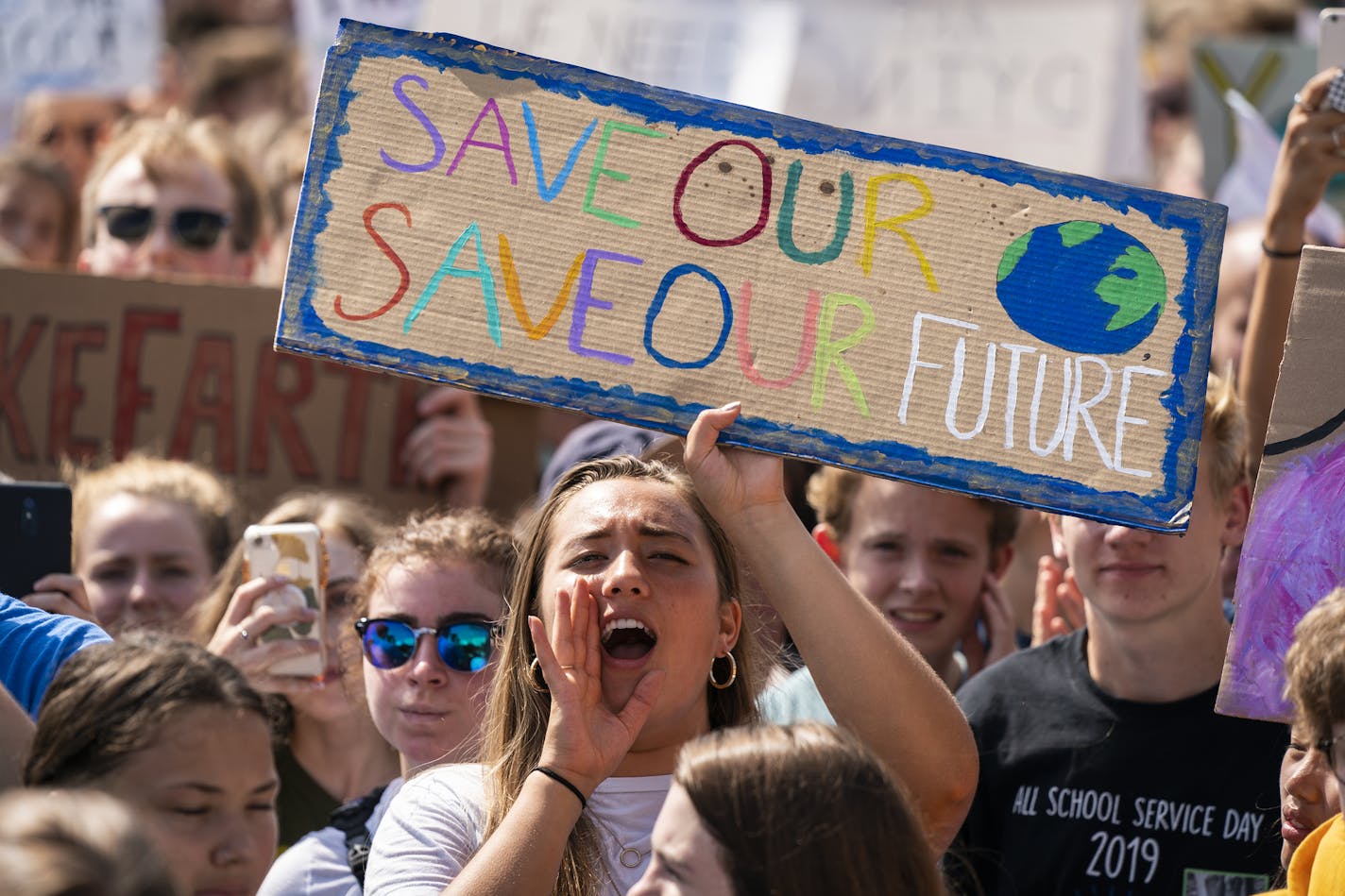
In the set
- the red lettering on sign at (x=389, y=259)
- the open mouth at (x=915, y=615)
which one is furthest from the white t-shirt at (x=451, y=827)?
the open mouth at (x=915, y=615)

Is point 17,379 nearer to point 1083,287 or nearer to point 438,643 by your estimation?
A: point 438,643

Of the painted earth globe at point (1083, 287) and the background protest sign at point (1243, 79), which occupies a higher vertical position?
the background protest sign at point (1243, 79)

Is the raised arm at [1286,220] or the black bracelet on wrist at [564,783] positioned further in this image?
the raised arm at [1286,220]

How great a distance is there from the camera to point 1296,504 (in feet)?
8.58

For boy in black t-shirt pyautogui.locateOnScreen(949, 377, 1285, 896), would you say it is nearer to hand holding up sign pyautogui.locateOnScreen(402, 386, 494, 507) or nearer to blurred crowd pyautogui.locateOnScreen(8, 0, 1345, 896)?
blurred crowd pyautogui.locateOnScreen(8, 0, 1345, 896)

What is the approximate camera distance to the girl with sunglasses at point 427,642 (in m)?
3.17

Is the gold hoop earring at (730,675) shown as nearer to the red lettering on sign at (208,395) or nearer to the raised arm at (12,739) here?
the raised arm at (12,739)

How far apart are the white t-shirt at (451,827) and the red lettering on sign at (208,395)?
2.01 meters

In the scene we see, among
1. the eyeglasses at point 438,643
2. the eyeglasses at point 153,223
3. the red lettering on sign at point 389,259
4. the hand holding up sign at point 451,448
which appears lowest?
the eyeglasses at point 438,643

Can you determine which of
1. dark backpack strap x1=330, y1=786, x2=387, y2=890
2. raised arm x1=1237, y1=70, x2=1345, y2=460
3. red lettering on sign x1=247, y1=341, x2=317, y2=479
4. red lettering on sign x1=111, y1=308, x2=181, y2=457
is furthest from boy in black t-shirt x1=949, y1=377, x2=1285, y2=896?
red lettering on sign x1=111, y1=308, x2=181, y2=457

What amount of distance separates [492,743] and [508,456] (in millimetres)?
1849

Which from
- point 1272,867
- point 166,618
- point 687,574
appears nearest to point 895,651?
point 687,574

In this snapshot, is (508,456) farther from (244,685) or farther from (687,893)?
(687,893)

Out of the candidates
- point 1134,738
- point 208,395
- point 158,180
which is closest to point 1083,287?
point 1134,738
